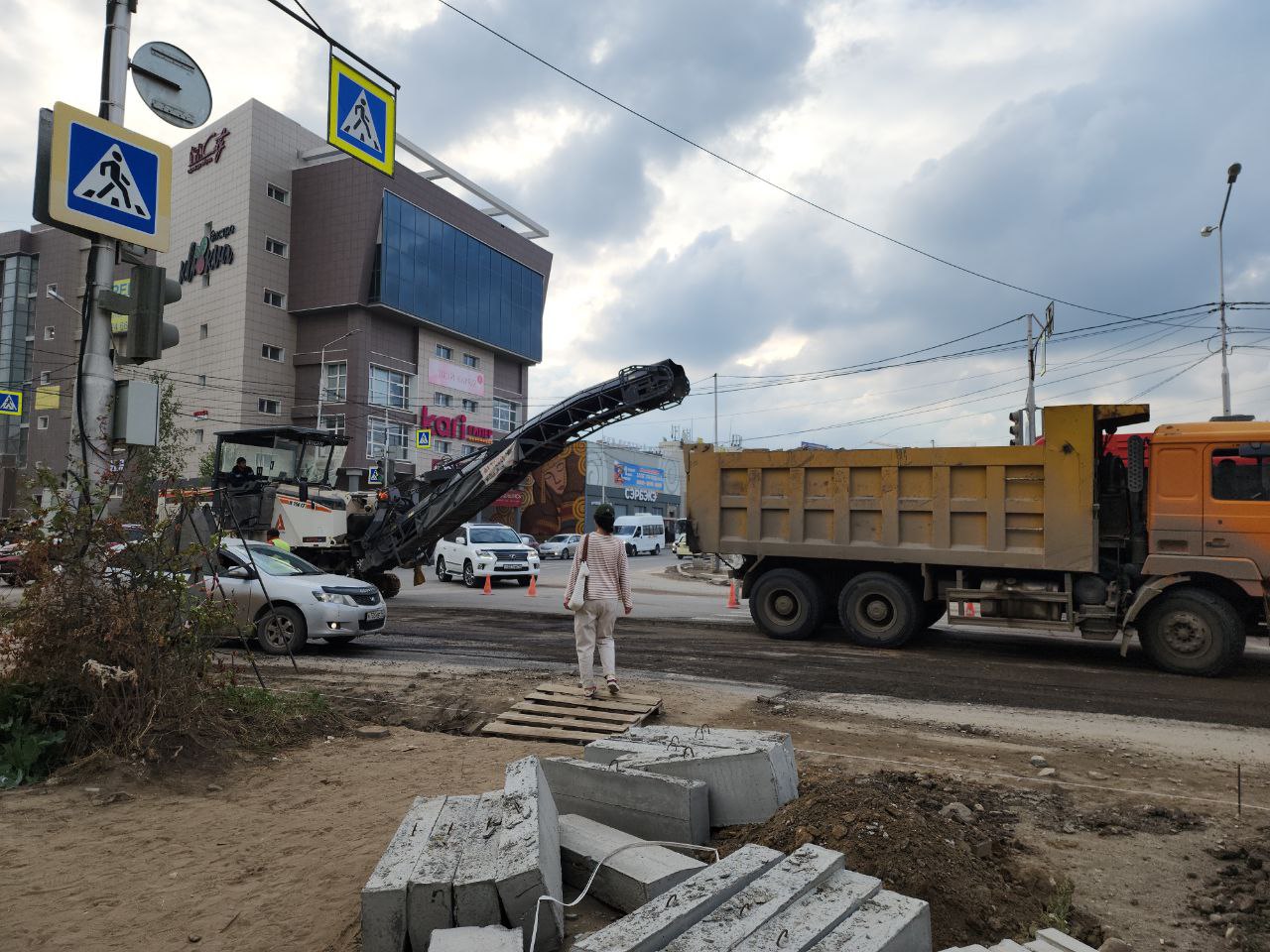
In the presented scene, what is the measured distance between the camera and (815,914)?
260 cm

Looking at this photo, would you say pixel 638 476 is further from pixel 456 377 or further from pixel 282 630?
pixel 282 630

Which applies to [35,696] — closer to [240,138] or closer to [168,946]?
[168,946]

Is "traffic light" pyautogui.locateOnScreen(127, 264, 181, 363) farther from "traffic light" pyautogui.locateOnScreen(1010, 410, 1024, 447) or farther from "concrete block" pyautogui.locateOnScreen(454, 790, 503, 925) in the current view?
"traffic light" pyautogui.locateOnScreen(1010, 410, 1024, 447)

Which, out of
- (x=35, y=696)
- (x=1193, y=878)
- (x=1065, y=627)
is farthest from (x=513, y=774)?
(x=1065, y=627)

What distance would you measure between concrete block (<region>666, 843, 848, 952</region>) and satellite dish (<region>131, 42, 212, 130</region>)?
266 inches

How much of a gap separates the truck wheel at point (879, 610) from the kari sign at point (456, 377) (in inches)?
1826

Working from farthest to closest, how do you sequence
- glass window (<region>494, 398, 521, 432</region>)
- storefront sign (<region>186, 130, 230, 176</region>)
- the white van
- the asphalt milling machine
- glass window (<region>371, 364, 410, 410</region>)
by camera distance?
glass window (<region>494, 398, 521, 432</region>) < the white van < glass window (<region>371, 364, 410, 410</region>) < storefront sign (<region>186, 130, 230, 176</region>) < the asphalt milling machine

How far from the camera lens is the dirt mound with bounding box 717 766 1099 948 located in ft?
10.2

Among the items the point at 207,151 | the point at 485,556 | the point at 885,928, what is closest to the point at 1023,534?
the point at 885,928

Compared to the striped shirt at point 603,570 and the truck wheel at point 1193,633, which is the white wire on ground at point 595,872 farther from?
the truck wheel at point 1193,633

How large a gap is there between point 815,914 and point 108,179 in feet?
20.9

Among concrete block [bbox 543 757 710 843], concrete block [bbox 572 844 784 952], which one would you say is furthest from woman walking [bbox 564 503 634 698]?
concrete block [bbox 572 844 784 952]

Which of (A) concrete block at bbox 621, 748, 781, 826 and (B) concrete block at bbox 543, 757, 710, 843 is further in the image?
(A) concrete block at bbox 621, 748, 781, 826

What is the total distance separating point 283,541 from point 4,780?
12282 mm
